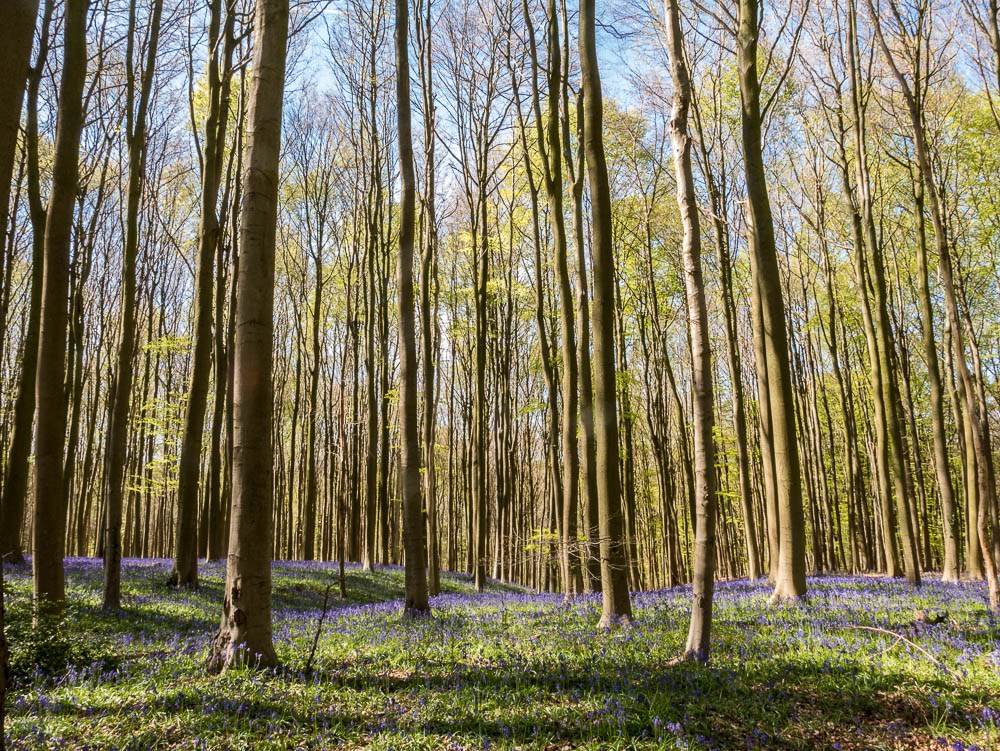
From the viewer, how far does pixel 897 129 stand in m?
15.7

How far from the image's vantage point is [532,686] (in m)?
4.67

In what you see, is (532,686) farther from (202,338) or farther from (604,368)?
(202,338)

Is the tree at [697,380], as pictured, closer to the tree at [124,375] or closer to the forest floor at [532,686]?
the forest floor at [532,686]

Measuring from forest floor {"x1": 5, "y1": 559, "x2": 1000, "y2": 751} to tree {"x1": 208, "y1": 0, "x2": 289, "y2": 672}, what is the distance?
0.44 metres

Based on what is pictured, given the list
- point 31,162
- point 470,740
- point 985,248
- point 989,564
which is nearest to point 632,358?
point 985,248

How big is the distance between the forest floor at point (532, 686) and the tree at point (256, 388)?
441 mm

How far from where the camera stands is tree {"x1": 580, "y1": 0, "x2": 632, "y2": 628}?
23.8ft

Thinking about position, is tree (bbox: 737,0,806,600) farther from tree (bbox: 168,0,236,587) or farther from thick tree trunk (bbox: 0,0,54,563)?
thick tree trunk (bbox: 0,0,54,563)

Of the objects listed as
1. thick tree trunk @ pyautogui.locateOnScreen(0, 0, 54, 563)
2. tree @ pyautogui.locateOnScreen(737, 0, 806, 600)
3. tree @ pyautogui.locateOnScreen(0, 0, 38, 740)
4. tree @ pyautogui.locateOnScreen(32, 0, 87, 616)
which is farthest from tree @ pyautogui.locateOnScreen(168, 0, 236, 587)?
tree @ pyautogui.locateOnScreen(737, 0, 806, 600)

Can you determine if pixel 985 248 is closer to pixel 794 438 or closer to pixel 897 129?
pixel 897 129

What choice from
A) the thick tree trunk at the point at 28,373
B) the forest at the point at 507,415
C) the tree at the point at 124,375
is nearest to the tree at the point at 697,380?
the forest at the point at 507,415

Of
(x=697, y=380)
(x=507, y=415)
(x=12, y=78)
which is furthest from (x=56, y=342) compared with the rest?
(x=507, y=415)

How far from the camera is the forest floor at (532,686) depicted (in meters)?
3.67

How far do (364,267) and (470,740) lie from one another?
683 inches
